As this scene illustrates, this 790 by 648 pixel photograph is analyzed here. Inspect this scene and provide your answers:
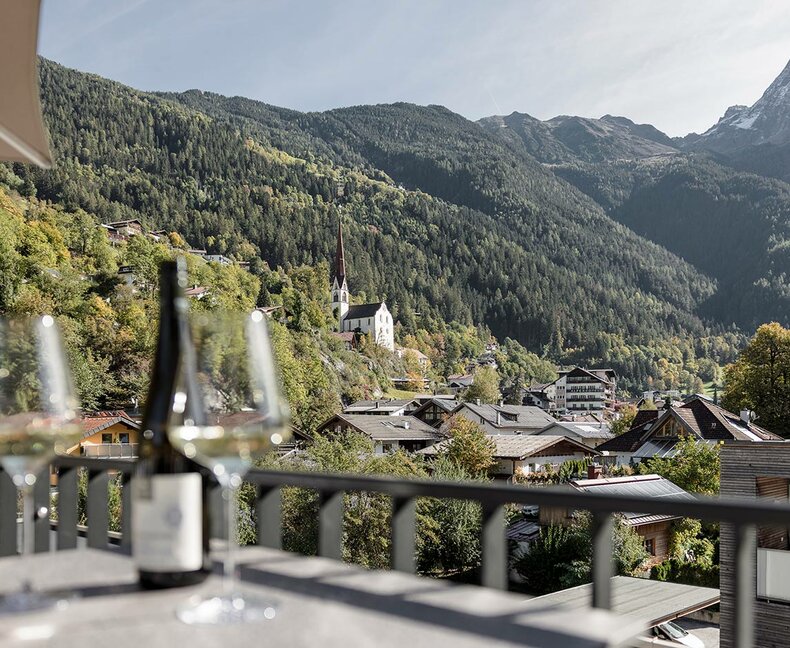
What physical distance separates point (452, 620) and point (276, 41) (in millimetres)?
91817

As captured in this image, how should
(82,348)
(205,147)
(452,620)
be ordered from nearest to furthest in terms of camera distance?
(452,620) → (82,348) → (205,147)

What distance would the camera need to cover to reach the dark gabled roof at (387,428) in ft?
137

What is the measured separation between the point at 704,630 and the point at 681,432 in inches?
784

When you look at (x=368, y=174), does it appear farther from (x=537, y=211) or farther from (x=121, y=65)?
(x=121, y=65)

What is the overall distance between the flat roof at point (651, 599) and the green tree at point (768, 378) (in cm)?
2104

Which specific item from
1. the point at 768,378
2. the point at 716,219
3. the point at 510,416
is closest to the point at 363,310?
the point at 510,416

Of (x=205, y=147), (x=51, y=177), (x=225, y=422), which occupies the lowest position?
(x=225, y=422)

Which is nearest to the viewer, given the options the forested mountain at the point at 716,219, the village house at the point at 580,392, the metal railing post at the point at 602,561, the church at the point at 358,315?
the metal railing post at the point at 602,561

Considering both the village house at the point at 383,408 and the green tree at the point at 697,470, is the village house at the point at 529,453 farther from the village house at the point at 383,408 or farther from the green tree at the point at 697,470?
the village house at the point at 383,408

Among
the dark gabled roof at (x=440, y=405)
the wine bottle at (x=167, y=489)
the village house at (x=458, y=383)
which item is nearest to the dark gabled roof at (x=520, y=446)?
the dark gabled roof at (x=440, y=405)

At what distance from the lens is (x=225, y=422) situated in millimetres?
949

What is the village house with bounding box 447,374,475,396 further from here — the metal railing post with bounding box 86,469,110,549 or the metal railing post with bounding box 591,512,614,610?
the metal railing post with bounding box 591,512,614,610

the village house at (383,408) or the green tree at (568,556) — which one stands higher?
the village house at (383,408)

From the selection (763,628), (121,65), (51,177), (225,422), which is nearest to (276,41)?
(51,177)
